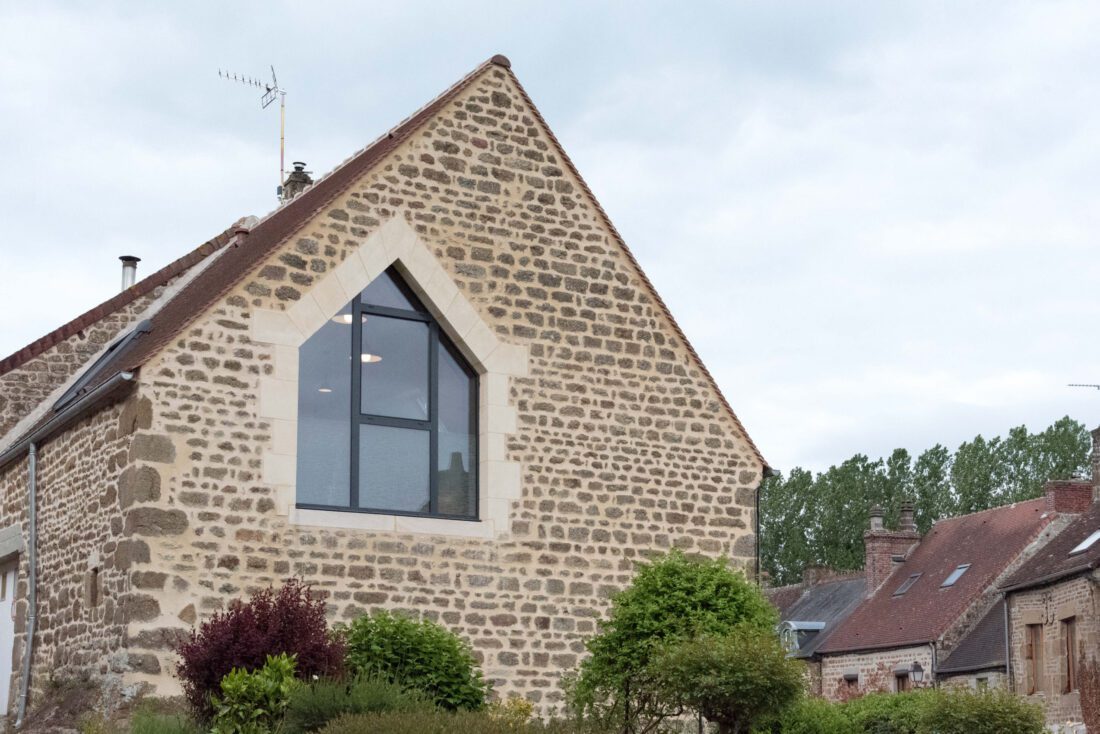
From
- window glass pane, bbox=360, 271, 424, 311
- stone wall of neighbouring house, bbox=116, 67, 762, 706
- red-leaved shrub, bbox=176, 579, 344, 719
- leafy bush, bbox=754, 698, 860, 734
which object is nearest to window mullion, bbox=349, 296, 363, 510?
window glass pane, bbox=360, 271, 424, 311

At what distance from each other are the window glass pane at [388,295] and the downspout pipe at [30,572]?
12.8 feet

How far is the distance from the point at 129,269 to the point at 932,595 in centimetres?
2111

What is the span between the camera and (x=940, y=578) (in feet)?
116

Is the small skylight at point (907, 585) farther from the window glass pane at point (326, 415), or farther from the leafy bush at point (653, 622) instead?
the window glass pane at point (326, 415)

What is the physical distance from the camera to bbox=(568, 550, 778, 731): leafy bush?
42.1 feet

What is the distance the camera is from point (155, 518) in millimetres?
12250

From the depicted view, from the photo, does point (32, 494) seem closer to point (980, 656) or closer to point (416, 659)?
point (416, 659)

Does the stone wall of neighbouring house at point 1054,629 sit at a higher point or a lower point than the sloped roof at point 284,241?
lower

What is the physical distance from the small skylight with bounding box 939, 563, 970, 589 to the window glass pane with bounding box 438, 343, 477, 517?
2261 centimetres

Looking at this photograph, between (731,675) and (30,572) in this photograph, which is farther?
(30,572)

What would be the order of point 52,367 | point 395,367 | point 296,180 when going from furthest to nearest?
point 296,180, point 52,367, point 395,367

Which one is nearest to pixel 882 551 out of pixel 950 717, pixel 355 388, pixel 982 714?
pixel 950 717

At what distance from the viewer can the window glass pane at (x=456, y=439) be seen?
14.1 meters

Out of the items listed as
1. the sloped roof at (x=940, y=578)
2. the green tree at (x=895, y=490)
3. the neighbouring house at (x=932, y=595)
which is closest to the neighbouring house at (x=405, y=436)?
the neighbouring house at (x=932, y=595)
